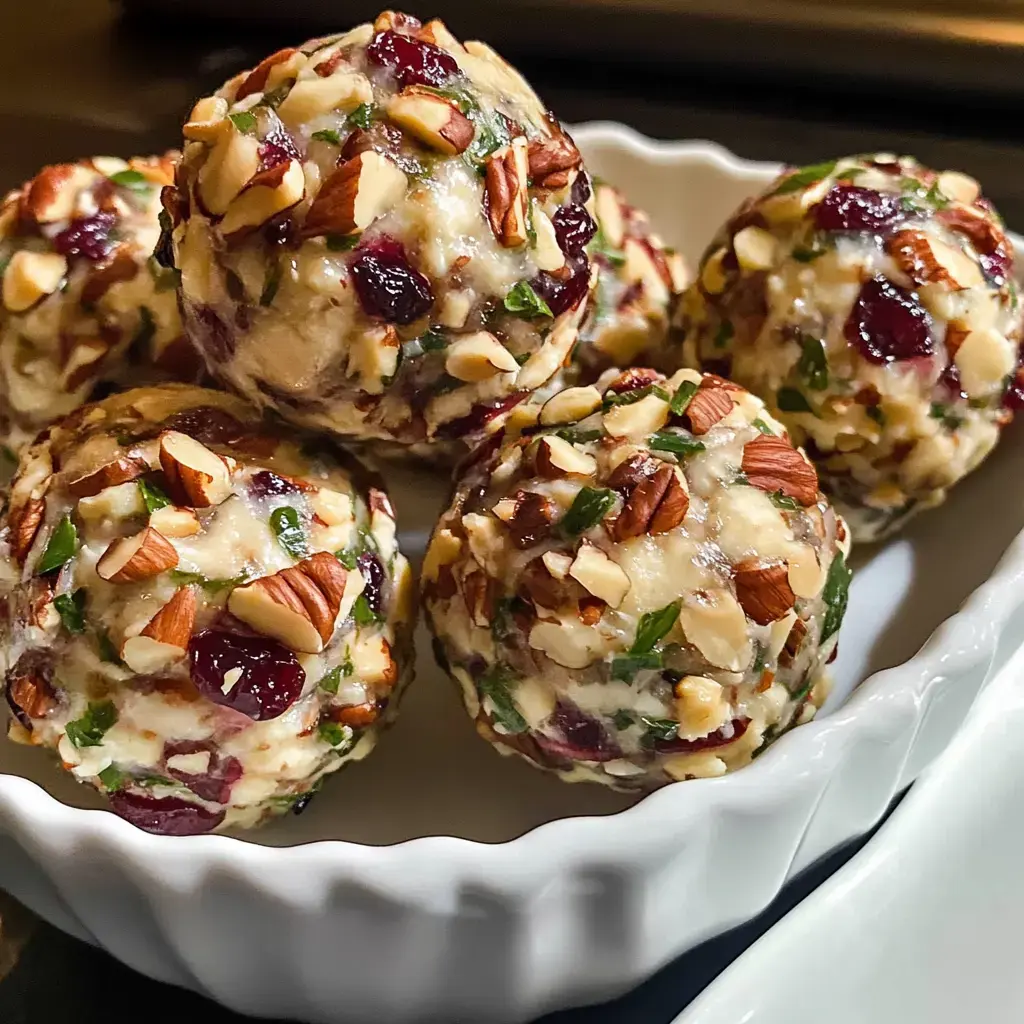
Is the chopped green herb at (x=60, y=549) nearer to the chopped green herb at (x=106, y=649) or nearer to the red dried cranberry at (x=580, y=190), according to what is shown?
the chopped green herb at (x=106, y=649)

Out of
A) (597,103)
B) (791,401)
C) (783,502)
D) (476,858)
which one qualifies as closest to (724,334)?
(791,401)

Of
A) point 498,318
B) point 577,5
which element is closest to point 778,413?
point 498,318

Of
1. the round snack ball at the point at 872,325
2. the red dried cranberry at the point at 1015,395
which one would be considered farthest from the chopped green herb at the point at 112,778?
the red dried cranberry at the point at 1015,395

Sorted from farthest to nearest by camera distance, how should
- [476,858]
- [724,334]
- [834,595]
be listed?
1. [724,334]
2. [834,595]
3. [476,858]

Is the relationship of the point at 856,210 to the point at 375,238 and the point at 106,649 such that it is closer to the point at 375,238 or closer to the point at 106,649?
the point at 375,238

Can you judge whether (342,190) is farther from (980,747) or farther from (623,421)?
(980,747)

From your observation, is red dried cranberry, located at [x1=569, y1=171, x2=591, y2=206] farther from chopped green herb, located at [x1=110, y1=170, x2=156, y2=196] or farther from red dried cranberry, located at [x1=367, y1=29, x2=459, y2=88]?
chopped green herb, located at [x1=110, y1=170, x2=156, y2=196]
